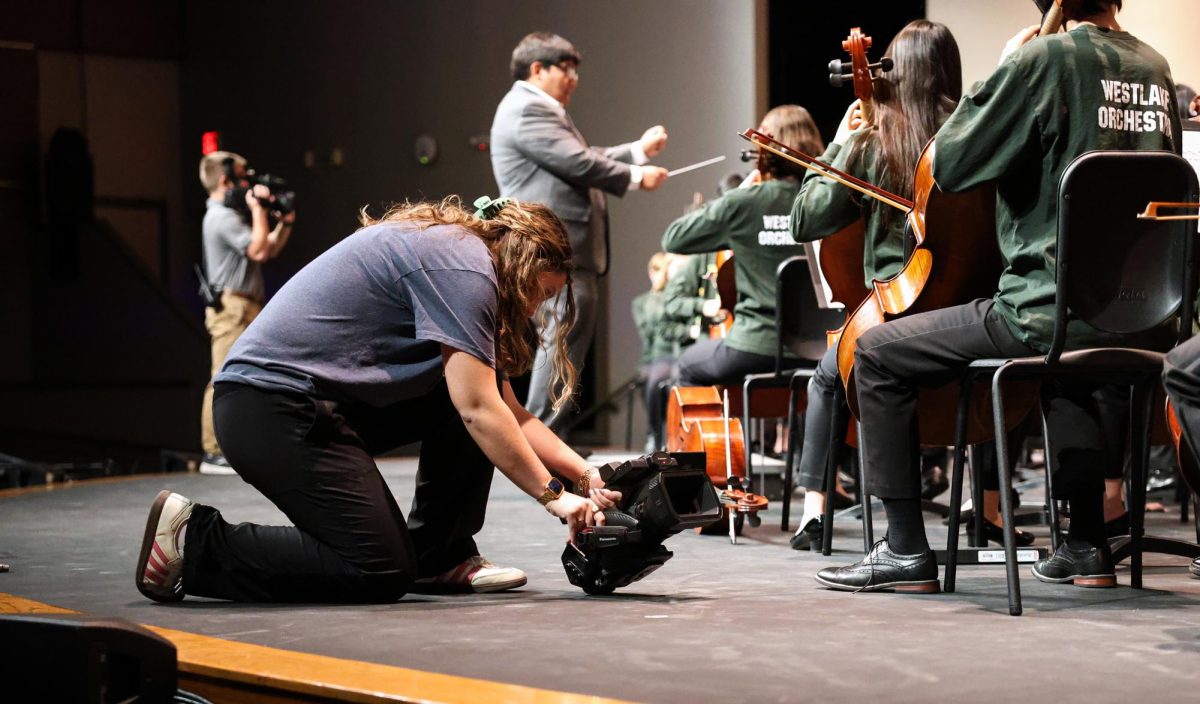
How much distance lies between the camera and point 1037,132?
2645mm

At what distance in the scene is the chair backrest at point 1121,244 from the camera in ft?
7.91

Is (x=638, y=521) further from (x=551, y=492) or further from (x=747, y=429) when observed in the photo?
(x=747, y=429)

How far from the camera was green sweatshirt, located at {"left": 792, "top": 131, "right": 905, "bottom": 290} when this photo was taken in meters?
3.38

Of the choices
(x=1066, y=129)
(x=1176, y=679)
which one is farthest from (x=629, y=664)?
(x=1066, y=129)

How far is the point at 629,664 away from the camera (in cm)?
200

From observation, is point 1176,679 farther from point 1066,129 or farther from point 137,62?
point 137,62

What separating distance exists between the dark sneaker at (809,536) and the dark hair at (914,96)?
2.75 feet

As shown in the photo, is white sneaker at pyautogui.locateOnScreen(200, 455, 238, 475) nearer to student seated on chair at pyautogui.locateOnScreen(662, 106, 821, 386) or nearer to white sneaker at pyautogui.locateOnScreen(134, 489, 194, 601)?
student seated on chair at pyautogui.locateOnScreen(662, 106, 821, 386)

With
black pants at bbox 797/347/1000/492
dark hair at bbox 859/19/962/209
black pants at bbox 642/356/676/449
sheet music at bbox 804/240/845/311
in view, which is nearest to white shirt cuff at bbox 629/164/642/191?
sheet music at bbox 804/240/845/311

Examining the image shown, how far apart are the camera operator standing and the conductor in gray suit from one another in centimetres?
245

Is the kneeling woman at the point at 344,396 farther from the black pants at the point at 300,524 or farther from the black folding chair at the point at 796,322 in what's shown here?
the black folding chair at the point at 796,322

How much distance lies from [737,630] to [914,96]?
1.51 meters

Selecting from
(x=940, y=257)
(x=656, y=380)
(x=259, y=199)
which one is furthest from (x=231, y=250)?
(x=940, y=257)

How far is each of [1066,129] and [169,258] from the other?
378 inches
